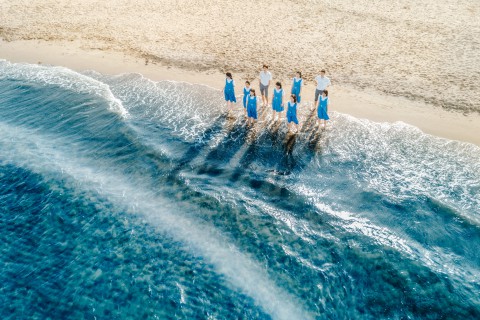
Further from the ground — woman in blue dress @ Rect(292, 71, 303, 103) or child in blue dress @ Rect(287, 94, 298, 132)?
woman in blue dress @ Rect(292, 71, 303, 103)

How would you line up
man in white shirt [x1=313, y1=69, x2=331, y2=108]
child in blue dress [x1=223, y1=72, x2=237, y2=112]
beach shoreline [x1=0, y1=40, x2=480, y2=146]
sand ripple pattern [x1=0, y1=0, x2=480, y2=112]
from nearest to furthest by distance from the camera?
beach shoreline [x1=0, y1=40, x2=480, y2=146]
man in white shirt [x1=313, y1=69, x2=331, y2=108]
child in blue dress [x1=223, y1=72, x2=237, y2=112]
sand ripple pattern [x1=0, y1=0, x2=480, y2=112]

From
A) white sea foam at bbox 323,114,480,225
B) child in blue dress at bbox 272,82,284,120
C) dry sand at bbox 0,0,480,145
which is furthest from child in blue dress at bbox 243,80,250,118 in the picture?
white sea foam at bbox 323,114,480,225

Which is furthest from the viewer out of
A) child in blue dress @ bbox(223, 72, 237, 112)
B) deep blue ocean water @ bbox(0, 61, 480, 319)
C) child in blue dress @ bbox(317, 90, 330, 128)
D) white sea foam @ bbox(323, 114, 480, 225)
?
→ child in blue dress @ bbox(223, 72, 237, 112)

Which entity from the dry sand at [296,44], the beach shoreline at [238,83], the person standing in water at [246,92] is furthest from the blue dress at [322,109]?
the person standing in water at [246,92]

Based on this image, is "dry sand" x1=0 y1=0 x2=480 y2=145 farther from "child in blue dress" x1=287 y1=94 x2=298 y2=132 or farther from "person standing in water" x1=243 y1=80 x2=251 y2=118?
"person standing in water" x1=243 y1=80 x2=251 y2=118

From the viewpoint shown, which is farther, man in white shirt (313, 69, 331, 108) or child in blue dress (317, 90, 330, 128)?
man in white shirt (313, 69, 331, 108)

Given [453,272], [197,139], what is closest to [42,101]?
[197,139]

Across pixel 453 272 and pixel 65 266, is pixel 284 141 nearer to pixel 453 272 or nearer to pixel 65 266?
pixel 453 272

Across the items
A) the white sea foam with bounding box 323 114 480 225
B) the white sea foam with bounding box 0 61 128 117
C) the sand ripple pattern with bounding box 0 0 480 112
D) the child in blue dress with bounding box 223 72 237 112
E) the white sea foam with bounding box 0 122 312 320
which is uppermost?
the sand ripple pattern with bounding box 0 0 480 112
